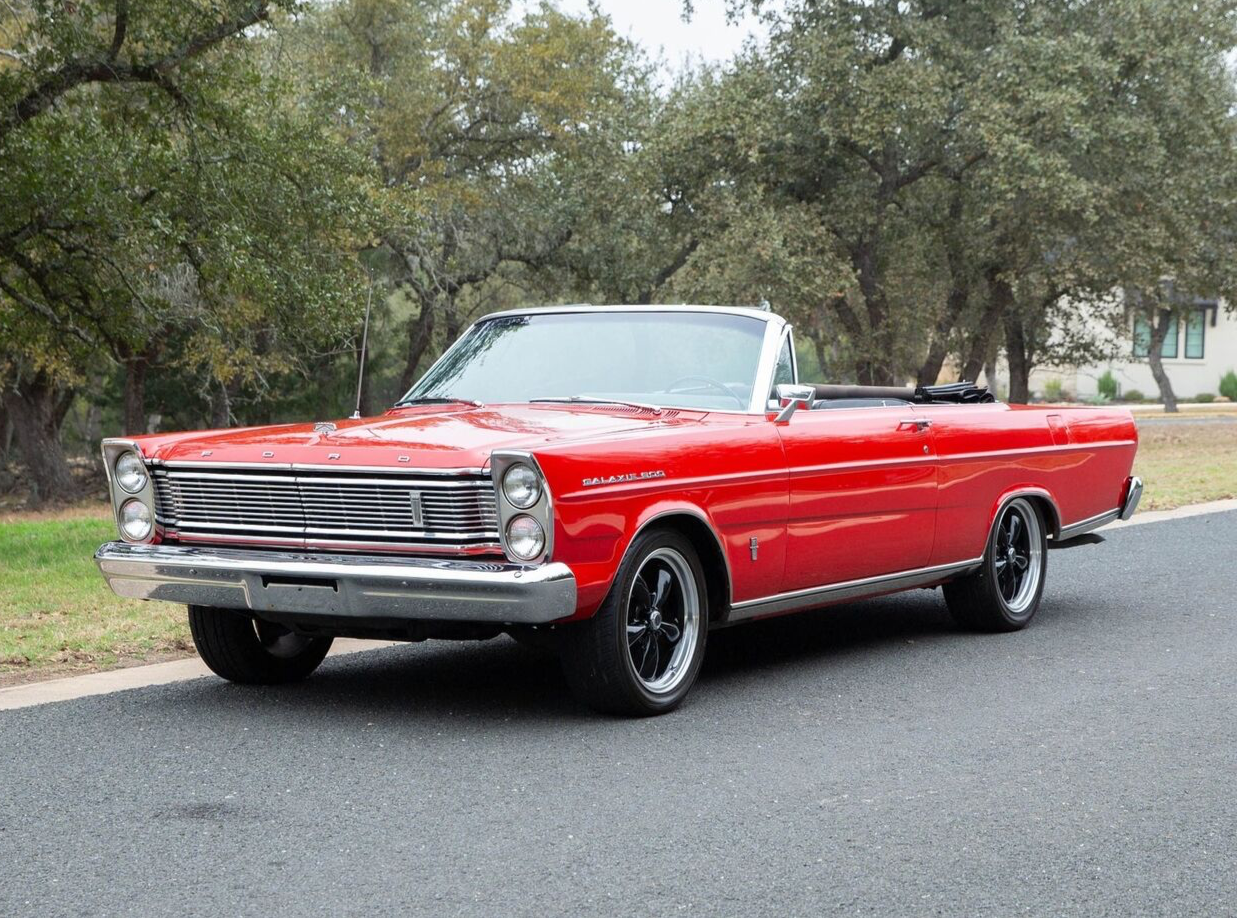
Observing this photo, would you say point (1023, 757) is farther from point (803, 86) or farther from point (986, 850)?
point (803, 86)

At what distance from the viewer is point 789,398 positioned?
679 centimetres

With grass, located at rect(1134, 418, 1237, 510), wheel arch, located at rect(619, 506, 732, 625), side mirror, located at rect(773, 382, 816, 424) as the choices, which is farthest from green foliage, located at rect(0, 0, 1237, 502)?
wheel arch, located at rect(619, 506, 732, 625)

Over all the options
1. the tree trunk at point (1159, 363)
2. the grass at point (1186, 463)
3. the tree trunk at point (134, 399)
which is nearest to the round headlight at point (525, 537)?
the grass at point (1186, 463)

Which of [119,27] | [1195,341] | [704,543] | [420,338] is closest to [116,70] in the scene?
[119,27]

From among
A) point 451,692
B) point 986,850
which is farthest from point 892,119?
point 986,850

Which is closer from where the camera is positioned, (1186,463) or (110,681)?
(110,681)

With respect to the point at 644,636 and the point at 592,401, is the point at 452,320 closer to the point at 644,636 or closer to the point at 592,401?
the point at 592,401

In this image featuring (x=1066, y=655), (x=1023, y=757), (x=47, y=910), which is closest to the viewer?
(x=47, y=910)

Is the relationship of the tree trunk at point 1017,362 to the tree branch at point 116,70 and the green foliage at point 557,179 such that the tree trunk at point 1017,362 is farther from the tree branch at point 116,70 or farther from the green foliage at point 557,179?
the tree branch at point 116,70

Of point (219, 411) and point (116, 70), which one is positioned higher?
point (116, 70)

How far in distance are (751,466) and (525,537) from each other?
4.17ft

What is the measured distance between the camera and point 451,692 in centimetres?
661

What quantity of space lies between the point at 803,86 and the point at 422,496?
21786 millimetres

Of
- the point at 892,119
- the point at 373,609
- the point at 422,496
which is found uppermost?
the point at 892,119
